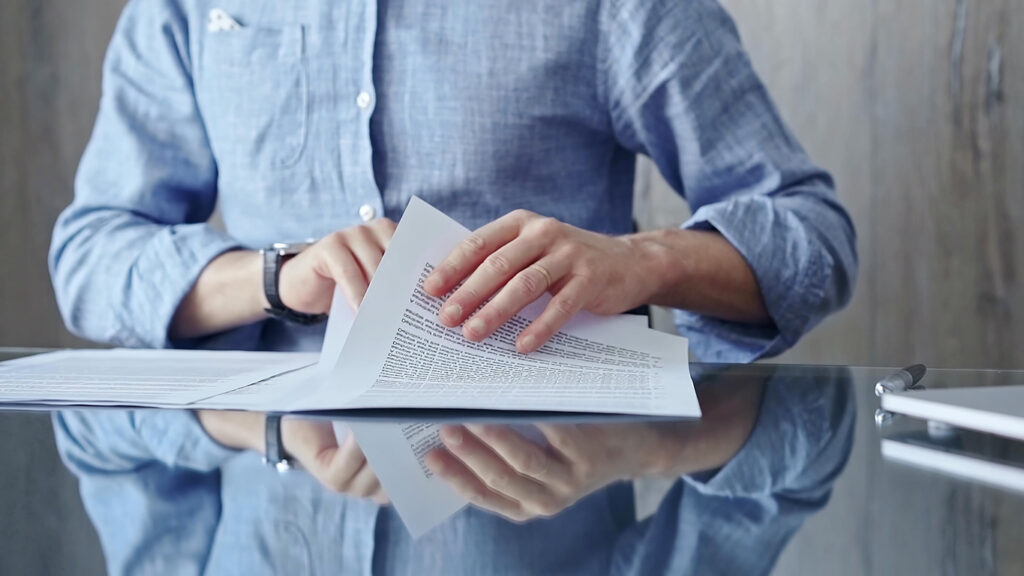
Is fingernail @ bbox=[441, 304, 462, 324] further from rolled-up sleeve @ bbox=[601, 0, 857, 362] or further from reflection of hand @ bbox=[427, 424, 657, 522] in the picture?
rolled-up sleeve @ bbox=[601, 0, 857, 362]

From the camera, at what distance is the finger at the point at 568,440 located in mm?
441

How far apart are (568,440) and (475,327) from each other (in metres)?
0.22

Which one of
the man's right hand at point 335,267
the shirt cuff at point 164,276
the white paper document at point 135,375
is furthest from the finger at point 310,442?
the shirt cuff at point 164,276

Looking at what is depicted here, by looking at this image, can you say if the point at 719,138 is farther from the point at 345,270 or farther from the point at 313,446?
the point at 313,446

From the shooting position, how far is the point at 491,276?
0.71 meters

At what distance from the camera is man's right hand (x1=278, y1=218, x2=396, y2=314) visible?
801mm

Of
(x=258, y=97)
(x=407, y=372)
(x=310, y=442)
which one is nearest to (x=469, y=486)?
(x=310, y=442)

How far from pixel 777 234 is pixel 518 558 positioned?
75 cm

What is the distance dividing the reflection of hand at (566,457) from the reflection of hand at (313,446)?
3 centimetres

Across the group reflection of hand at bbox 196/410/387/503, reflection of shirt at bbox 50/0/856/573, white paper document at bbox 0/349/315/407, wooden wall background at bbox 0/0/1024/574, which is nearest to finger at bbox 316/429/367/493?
reflection of hand at bbox 196/410/387/503

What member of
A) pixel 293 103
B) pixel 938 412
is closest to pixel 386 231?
pixel 293 103

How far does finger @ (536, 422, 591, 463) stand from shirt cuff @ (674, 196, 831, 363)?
507 millimetres

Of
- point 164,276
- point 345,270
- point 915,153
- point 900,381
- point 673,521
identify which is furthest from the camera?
point 915,153

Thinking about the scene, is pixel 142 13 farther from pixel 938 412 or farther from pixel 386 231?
pixel 938 412
